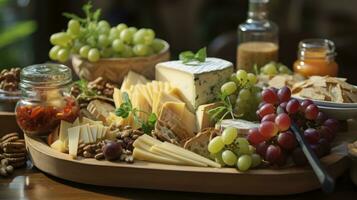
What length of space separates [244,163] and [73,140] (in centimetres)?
34

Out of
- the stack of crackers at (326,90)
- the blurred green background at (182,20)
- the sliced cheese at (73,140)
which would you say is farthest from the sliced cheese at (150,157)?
the blurred green background at (182,20)

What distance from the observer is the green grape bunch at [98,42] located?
155 cm

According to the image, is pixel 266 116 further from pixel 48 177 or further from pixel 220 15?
pixel 220 15

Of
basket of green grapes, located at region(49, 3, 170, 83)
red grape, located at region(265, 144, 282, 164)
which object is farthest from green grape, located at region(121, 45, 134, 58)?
red grape, located at region(265, 144, 282, 164)

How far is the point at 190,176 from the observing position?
119 cm

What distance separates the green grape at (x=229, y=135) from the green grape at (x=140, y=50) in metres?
0.43

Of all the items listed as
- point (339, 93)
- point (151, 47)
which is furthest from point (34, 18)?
point (339, 93)

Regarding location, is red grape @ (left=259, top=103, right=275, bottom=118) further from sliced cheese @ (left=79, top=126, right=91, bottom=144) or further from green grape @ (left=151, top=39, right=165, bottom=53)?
green grape @ (left=151, top=39, right=165, bottom=53)

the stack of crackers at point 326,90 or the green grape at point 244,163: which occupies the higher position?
the stack of crackers at point 326,90

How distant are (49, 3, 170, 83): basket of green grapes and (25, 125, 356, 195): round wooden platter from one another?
1.13 feet

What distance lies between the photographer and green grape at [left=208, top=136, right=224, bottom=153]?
1.19 metres

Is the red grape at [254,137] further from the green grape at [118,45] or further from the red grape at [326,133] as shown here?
the green grape at [118,45]

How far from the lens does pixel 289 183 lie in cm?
117

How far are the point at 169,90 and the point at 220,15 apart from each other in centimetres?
182
